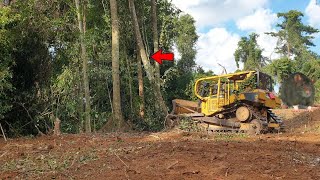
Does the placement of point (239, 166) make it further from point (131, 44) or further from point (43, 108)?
point (131, 44)

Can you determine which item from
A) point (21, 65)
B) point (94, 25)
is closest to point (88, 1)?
point (94, 25)

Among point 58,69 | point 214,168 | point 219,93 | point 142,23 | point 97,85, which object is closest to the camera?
point 214,168

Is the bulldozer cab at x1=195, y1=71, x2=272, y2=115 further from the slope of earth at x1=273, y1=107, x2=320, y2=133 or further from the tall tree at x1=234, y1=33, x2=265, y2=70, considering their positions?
the tall tree at x1=234, y1=33, x2=265, y2=70

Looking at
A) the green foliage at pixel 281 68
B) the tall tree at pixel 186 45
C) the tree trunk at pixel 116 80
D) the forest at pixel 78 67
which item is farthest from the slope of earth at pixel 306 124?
the green foliage at pixel 281 68

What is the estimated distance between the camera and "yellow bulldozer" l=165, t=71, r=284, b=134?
14.1 metres

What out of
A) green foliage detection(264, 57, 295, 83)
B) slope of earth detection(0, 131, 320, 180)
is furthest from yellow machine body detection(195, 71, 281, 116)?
green foliage detection(264, 57, 295, 83)

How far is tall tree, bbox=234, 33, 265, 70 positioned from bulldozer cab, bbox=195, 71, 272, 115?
104ft

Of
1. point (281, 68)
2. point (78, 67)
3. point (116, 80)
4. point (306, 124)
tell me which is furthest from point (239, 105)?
point (281, 68)

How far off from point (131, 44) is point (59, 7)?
20.8 feet

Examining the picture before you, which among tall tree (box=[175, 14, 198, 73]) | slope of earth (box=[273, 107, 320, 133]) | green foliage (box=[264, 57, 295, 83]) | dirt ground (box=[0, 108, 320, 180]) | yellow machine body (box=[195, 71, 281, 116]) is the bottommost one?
slope of earth (box=[273, 107, 320, 133])

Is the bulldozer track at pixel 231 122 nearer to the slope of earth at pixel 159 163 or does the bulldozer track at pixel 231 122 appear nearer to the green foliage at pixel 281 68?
the slope of earth at pixel 159 163

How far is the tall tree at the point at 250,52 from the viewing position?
156 feet

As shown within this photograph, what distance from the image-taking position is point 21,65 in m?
12.1
